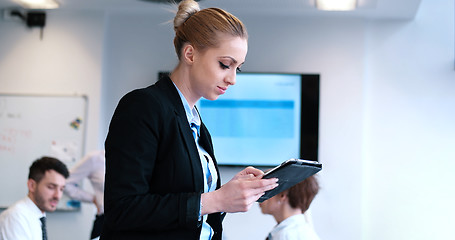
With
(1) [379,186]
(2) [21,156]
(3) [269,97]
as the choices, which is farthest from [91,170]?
(1) [379,186]

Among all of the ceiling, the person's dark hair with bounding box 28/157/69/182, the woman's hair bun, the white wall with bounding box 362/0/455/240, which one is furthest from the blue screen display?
the woman's hair bun

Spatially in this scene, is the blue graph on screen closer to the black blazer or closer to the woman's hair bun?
the woman's hair bun

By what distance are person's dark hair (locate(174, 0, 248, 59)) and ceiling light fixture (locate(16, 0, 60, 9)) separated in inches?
136

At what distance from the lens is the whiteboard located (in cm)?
466

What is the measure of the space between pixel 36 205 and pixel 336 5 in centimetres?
265

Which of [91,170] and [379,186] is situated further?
[379,186]

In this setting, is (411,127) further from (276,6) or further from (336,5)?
(276,6)

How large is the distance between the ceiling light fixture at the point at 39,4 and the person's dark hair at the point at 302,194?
286 centimetres

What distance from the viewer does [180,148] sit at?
1.21 meters

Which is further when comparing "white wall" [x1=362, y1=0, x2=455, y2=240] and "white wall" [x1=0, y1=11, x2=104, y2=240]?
"white wall" [x1=0, y1=11, x2=104, y2=240]

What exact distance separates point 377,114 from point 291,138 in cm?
76

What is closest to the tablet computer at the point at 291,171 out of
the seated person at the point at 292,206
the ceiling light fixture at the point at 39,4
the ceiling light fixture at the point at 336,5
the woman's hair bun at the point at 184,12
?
the woman's hair bun at the point at 184,12

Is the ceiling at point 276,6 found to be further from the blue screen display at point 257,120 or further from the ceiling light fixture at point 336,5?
the blue screen display at point 257,120

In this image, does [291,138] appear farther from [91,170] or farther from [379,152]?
[91,170]
